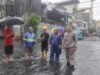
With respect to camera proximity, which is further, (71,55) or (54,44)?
(54,44)

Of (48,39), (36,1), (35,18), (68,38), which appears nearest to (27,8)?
(36,1)

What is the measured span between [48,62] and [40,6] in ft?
113

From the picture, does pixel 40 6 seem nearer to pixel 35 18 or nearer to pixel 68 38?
pixel 35 18

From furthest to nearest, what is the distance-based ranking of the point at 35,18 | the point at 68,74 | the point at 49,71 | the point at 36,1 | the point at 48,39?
1. the point at 36,1
2. the point at 35,18
3. the point at 48,39
4. the point at 49,71
5. the point at 68,74

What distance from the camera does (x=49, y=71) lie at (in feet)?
43.9

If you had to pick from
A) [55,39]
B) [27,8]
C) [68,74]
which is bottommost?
[68,74]

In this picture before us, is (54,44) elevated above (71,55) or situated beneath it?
elevated above

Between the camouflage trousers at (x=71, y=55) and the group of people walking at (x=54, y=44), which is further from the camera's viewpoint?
the group of people walking at (x=54, y=44)

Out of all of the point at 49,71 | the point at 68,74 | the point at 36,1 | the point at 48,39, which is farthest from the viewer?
the point at 36,1

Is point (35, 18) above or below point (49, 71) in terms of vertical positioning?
above

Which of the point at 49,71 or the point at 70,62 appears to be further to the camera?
the point at 70,62

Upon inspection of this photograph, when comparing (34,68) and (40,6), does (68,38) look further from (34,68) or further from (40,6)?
(40,6)

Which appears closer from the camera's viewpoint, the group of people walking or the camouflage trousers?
the camouflage trousers

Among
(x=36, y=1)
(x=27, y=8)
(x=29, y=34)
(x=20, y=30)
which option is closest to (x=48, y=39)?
(x=29, y=34)
